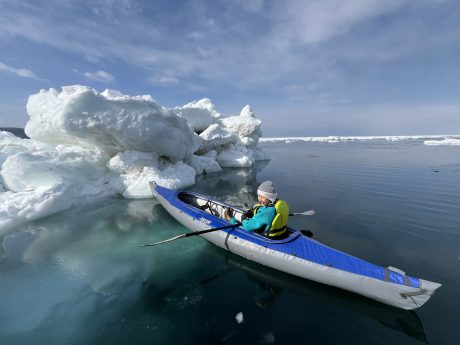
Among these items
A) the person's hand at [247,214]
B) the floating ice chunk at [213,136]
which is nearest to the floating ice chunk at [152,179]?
the person's hand at [247,214]

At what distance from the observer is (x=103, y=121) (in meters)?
11.2

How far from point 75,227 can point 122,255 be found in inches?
116

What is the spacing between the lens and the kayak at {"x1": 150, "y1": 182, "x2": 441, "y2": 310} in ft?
12.2

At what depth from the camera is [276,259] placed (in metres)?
4.87

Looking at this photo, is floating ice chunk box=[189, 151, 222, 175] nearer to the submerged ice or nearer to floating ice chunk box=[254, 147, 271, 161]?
the submerged ice

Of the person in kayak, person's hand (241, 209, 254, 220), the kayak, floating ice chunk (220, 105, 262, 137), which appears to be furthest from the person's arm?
floating ice chunk (220, 105, 262, 137)

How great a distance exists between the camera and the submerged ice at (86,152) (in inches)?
370

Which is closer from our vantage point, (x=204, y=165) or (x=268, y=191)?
(x=268, y=191)

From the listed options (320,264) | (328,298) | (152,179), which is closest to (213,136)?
(152,179)

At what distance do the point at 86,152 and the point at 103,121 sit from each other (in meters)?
2.77

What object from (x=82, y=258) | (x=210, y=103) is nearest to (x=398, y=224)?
(x=82, y=258)

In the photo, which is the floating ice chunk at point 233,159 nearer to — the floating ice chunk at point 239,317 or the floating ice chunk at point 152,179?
the floating ice chunk at point 152,179

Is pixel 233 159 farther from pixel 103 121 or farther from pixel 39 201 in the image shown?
pixel 39 201

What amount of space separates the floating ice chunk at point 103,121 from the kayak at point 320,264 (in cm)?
741
